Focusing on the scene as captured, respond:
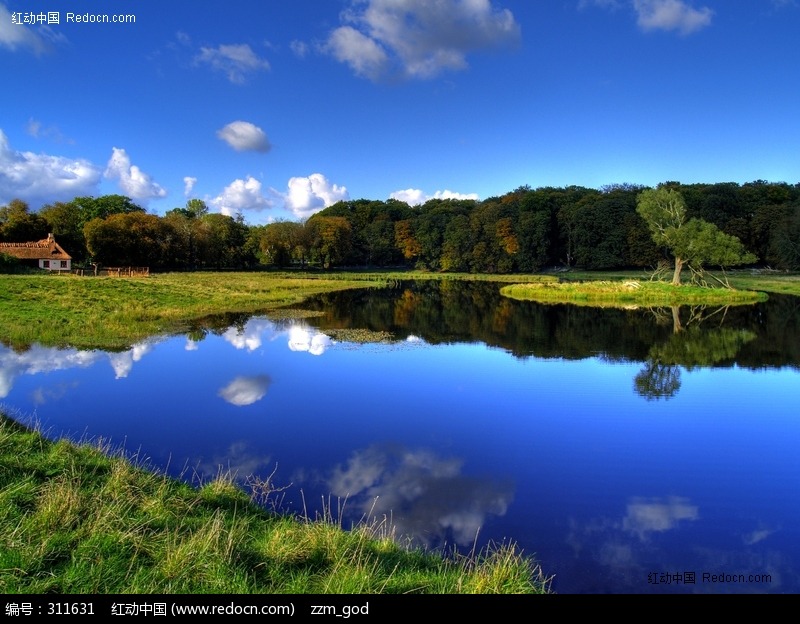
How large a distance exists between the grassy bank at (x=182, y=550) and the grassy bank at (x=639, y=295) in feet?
142

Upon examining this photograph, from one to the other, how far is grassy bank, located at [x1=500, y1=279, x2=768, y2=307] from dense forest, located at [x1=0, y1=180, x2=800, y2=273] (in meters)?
28.9

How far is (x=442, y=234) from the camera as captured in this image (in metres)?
105

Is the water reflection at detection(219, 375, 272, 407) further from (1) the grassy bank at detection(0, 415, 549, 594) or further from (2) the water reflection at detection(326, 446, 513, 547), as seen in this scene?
(1) the grassy bank at detection(0, 415, 549, 594)

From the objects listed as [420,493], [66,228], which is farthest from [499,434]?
[66,228]

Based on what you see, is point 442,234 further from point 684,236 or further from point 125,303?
point 125,303

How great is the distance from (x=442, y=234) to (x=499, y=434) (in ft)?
308

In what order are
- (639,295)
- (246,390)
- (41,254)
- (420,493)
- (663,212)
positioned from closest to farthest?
(420,493) < (246,390) < (639,295) < (663,212) < (41,254)

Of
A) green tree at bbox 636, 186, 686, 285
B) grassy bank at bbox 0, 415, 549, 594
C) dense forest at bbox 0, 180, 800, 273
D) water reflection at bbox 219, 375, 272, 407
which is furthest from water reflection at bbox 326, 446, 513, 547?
dense forest at bbox 0, 180, 800, 273

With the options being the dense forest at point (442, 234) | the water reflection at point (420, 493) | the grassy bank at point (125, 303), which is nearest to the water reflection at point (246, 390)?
the water reflection at point (420, 493)

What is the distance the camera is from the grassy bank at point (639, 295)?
48000 millimetres

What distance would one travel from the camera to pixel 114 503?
7.27 metres
